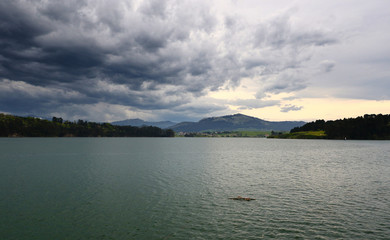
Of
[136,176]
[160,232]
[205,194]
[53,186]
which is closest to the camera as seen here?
[160,232]

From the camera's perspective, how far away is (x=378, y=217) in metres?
29.1

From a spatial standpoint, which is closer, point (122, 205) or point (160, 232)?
point (160, 232)

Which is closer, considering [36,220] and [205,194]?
[36,220]

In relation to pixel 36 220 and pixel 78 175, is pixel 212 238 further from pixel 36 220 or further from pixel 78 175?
pixel 78 175

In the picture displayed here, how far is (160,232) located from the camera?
2480cm

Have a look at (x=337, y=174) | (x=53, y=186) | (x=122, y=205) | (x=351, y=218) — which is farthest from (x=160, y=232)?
(x=337, y=174)

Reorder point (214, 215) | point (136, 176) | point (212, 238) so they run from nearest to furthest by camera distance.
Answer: point (212, 238), point (214, 215), point (136, 176)

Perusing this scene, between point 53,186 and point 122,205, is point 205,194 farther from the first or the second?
point 53,186

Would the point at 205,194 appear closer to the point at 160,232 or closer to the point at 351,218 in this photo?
the point at 160,232

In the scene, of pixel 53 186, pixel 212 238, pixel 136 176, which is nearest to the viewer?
pixel 212 238

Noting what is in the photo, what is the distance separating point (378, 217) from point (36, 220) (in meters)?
40.1

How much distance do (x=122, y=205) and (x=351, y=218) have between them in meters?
29.2

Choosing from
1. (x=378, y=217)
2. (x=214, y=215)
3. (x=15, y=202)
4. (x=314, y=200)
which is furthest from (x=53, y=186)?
(x=378, y=217)

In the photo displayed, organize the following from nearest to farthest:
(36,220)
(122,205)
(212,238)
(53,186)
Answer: (212,238) < (36,220) < (122,205) < (53,186)
